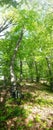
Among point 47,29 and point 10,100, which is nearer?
point 10,100

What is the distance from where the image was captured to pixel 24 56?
22.8m

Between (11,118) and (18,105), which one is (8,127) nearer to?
(11,118)

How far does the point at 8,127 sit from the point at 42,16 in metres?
16.5

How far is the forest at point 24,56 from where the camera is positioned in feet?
38.4

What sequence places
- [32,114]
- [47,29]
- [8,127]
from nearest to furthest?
[8,127] → [32,114] → [47,29]

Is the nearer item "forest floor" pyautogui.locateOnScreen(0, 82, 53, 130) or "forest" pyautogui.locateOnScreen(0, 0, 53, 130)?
"forest floor" pyautogui.locateOnScreen(0, 82, 53, 130)

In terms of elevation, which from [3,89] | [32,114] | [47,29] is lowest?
[3,89]

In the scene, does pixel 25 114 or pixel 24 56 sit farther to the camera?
pixel 24 56

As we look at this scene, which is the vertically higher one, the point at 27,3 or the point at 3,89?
the point at 27,3

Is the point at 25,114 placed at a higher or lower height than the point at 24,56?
higher

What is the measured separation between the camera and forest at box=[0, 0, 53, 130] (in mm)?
11701

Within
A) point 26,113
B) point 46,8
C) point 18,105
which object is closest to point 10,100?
point 18,105

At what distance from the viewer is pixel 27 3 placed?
22141 mm

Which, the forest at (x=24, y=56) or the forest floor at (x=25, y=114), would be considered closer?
the forest floor at (x=25, y=114)
